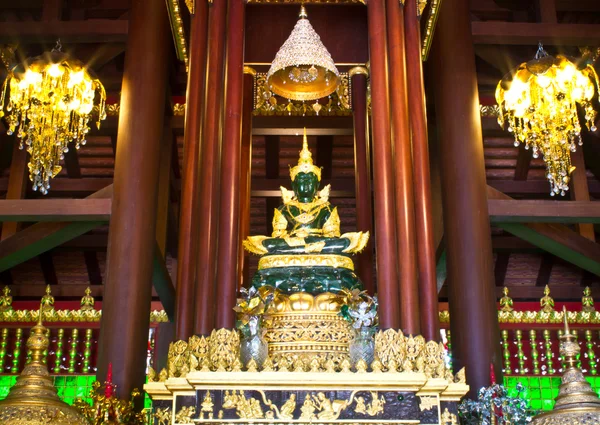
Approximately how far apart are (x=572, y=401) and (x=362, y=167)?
3620 mm

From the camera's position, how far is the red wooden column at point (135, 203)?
226 inches

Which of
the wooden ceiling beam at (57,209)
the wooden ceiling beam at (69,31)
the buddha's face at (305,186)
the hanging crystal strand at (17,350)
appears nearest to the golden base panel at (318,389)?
the buddha's face at (305,186)

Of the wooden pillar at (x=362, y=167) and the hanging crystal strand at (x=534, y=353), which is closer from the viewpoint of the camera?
the wooden pillar at (x=362, y=167)

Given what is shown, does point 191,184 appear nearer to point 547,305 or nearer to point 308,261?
point 308,261

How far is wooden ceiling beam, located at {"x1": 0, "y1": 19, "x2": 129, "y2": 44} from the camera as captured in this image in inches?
272

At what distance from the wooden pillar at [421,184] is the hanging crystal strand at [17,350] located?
207 inches

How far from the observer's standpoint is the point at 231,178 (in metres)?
4.49

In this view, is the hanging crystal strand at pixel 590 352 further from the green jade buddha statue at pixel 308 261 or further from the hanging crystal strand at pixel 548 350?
the green jade buddha statue at pixel 308 261

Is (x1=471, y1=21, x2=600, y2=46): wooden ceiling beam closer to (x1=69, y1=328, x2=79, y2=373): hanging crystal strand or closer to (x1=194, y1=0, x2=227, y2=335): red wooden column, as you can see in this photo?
(x1=194, y1=0, x2=227, y2=335): red wooden column

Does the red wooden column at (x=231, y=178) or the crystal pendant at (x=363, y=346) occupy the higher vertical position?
the red wooden column at (x=231, y=178)

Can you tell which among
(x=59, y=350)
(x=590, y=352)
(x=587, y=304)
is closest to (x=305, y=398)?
(x=59, y=350)

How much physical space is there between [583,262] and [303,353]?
3855 mm

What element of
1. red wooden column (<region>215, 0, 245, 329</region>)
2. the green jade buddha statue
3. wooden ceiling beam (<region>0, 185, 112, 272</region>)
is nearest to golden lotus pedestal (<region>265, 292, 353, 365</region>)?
the green jade buddha statue

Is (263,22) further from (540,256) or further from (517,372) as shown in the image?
(540,256)
